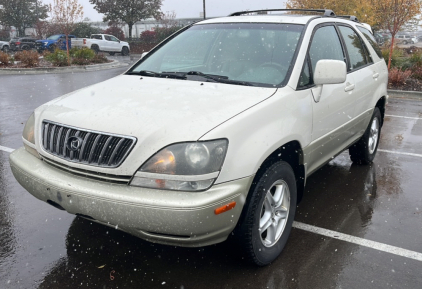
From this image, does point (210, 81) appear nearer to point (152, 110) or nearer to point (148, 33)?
point (152, 110)

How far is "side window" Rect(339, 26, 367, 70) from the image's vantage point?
4500 millimetres

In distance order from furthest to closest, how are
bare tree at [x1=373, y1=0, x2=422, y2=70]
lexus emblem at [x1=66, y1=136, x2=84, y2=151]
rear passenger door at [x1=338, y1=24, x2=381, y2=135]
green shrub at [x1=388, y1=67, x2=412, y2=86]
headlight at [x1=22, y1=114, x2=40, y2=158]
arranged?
1. bare tree at [x1=373, y1=0, x2=422, y2=70]
2. green shrub at [x1=388, y1=67, x2=412, y2=86]
3. rear passenger door at [x1=338, y1=24, x2=381, y2=135]
4. headlight at [x1=22, y1=114, x2=40, y2=158]
5. lexus emblem at [x1=66, y1=136, x2=84, y2=151]

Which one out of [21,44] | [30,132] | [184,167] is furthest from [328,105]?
A: [21,44]

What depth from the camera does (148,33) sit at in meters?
45.5

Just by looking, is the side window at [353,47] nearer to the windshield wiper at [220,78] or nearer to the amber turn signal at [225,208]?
the windshield wiper at [220,78]

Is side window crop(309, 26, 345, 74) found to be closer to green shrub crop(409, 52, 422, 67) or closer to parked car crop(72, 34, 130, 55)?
green shrub crop(409, 52, 422, 67)

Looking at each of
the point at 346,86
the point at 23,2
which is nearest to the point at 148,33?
the point at 23,2

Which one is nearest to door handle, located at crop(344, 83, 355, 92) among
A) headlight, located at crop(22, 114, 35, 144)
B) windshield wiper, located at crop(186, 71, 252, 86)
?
windshield wiper, located at crop(186, 71, 252, 86)

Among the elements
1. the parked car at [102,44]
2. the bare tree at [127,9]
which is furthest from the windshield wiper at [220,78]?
the bare tree at [127,9]

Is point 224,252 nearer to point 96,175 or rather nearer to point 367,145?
point 96,175

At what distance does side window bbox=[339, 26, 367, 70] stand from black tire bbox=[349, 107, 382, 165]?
A: 0.79 meters

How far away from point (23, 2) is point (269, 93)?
53217 millimetres

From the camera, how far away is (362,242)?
11.3 feet

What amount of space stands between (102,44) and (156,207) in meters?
31.3
